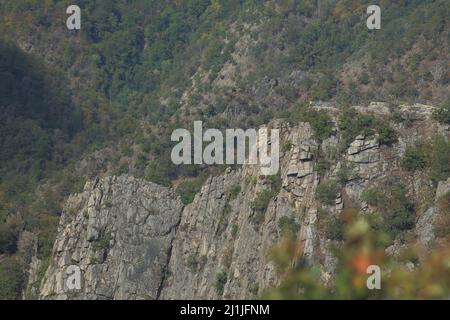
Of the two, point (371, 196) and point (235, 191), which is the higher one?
point (235, 191)

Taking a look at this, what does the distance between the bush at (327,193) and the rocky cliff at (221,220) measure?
0.73 ft

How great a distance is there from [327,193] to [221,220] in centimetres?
862

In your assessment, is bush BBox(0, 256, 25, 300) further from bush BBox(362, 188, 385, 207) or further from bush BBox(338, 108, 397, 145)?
bush BBox(362, 188, 385, 207)

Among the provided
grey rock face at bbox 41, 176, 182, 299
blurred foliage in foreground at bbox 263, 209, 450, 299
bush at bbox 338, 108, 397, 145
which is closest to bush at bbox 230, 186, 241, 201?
grey rock face at bbox 41, 176, 182, 299

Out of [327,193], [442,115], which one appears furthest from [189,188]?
[442,115]

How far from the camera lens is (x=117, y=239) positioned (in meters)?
86.6

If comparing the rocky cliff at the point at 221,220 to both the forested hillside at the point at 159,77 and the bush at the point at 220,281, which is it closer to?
the bush at the point at 220,281

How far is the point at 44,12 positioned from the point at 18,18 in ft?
9.08

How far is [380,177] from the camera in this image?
80.1 meters

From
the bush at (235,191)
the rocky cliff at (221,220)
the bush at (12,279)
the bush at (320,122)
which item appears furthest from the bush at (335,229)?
the bush at (12,279)

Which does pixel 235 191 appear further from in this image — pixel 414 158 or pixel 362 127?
pixel 414 158

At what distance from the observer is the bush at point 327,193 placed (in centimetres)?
7812

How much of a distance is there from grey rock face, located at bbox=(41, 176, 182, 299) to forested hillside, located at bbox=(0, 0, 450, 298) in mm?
4527

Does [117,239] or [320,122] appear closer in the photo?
[320,122]
